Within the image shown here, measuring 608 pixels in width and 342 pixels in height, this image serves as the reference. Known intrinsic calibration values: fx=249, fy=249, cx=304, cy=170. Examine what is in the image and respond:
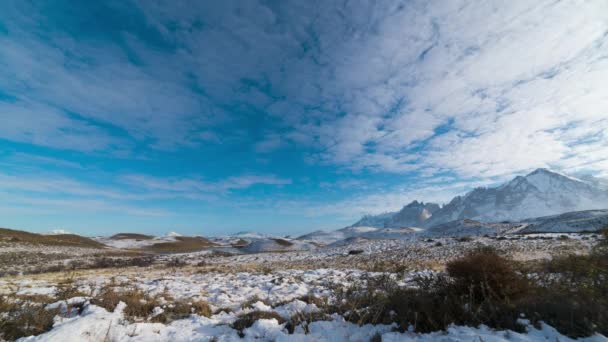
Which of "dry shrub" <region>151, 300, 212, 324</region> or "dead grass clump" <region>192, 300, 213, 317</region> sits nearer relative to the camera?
"dry shrub" <region>151, 300, 212, 324</region>

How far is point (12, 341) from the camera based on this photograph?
12.7 ft

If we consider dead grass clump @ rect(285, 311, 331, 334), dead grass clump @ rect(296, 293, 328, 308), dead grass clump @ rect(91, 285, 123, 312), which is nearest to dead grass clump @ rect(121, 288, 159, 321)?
dead grass clump @ rect(91, 285, 123, 312)

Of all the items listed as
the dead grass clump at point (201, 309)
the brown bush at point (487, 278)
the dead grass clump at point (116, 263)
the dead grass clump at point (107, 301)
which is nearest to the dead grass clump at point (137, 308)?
the dead grass clump at point (107, 301)

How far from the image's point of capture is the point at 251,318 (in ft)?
16.2

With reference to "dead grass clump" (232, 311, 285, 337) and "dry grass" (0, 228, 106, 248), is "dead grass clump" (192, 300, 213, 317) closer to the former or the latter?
"dead grass clump" (232, 311, 285, 337)

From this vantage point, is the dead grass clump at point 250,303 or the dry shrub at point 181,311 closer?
the dry shrub at point 181,311

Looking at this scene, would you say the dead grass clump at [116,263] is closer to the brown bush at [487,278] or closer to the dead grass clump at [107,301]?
the dead grass clump at [107,301]

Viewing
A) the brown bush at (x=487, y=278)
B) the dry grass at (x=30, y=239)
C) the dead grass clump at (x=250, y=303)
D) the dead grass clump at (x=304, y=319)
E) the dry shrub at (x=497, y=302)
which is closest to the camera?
the dry shrub at (x=497, y=302)

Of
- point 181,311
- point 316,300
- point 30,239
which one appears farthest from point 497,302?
point 30,239

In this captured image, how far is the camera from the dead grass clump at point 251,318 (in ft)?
15.0

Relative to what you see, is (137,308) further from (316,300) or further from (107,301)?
(316,300)

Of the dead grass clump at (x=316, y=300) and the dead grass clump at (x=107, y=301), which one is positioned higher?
the dead grass clump at (x=107, y=301)

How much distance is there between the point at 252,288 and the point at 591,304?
8156 millimetres

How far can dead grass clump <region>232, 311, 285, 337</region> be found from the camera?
4580mm
